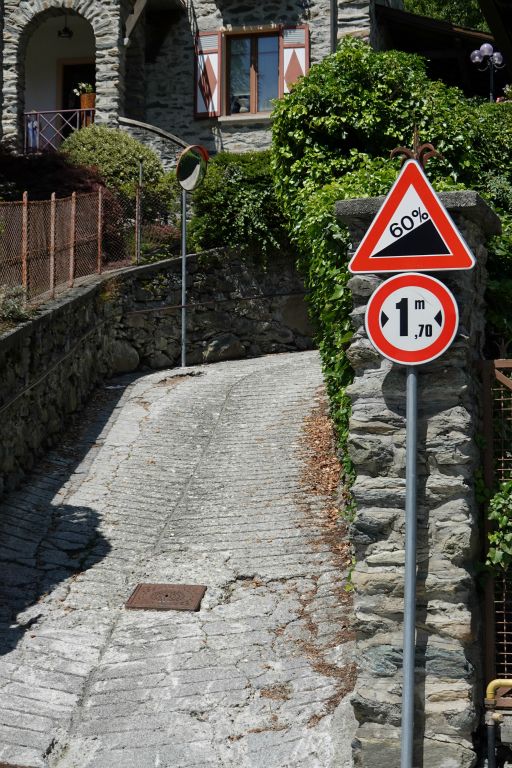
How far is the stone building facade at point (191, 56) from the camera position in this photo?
18.3 m

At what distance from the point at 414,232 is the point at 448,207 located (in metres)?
0.45

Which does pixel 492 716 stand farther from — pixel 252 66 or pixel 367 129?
pixel 252 66

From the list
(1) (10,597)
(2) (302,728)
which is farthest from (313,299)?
(2) (302,728)

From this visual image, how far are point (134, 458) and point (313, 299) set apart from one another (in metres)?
2.65

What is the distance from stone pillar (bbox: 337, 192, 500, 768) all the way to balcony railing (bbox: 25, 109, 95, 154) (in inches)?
580

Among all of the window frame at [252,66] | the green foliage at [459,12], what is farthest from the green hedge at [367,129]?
the green foliage at [459,12]

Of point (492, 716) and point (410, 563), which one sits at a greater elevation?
point (410, 563)

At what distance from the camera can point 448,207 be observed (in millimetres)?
5191

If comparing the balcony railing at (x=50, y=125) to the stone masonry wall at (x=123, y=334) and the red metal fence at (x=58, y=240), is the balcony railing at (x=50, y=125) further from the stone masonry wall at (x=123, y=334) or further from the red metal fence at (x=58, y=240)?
the stone masonry wall at (x=123, y=334)

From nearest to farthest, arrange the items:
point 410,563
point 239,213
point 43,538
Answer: point 410,563 → point 43,538 → point 239,213

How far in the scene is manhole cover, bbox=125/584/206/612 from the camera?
7191 mm

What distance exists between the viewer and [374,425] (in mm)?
5238

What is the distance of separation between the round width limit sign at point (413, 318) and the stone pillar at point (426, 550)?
0.37 meters

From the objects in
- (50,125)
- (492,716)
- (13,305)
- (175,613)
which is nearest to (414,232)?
(492,716)
